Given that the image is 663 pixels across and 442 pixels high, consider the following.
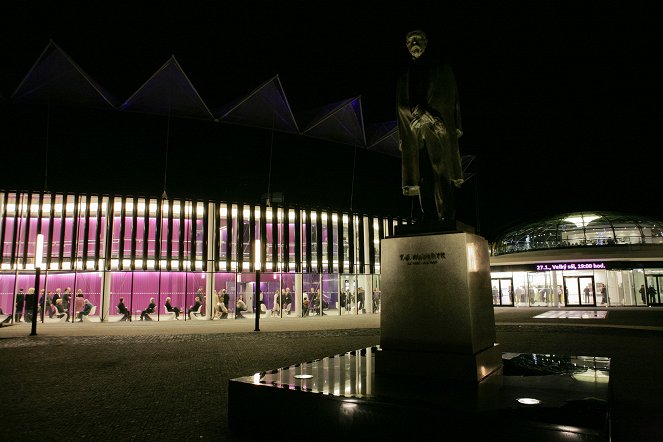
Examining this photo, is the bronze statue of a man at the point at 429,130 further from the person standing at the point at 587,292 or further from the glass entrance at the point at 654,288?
the glass entrance at the point at 654,288

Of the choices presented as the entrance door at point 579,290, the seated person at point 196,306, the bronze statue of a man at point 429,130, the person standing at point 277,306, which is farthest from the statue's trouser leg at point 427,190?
the entrance door at point 579,290

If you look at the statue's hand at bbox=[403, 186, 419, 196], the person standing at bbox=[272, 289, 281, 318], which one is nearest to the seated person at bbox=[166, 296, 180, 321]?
the person standing at bbox=[272, 289, 281, 318]

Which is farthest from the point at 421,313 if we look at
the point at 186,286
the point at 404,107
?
the point at 186,286

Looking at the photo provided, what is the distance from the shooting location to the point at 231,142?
1169 inches

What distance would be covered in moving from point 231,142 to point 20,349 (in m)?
20.4

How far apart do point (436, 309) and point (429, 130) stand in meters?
2.30

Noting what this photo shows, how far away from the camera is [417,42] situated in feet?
18.6

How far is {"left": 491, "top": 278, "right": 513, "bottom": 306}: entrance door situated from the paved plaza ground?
20296mm

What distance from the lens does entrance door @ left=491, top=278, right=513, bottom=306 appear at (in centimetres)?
3494

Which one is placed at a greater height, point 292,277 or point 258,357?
point 292,277

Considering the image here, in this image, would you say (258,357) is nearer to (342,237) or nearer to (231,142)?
(342,237)

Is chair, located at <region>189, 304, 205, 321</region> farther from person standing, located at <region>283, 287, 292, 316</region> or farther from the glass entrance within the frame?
the glass entrance

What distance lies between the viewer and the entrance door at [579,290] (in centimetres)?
3238

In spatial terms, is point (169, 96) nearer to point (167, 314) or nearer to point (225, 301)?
point (225, 301)
